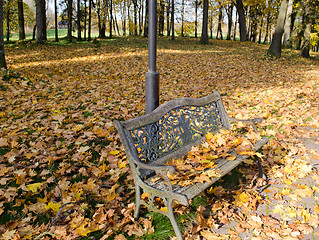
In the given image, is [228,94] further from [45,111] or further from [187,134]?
[45,111]

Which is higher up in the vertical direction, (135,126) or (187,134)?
(135,126)

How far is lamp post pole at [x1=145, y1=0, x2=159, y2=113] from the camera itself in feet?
9.11

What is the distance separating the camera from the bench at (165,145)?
2117 millimetres

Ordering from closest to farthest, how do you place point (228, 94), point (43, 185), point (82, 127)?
point (43, 185) < point (82, 127) < point (228, 94)

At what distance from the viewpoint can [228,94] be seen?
6.70 meters

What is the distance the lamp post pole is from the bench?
21cm

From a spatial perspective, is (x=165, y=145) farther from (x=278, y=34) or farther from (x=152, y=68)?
(x=278, y=34)

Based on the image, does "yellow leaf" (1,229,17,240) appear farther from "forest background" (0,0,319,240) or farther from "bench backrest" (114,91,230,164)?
"bench backrest" (114,91,230,164)

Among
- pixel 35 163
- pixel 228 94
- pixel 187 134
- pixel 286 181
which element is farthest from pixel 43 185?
pixel 228 94

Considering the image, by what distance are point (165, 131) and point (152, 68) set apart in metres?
0.77

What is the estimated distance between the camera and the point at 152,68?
115 inches

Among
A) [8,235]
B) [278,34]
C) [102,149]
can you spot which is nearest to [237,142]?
[102,149]

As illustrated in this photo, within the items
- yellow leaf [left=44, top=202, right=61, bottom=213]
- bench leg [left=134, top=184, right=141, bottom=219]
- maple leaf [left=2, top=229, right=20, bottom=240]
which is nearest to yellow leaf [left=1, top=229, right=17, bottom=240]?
maple leaf [left=2, top=229, right=20, bottom=240]

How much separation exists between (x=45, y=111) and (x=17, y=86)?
2.31 metres
